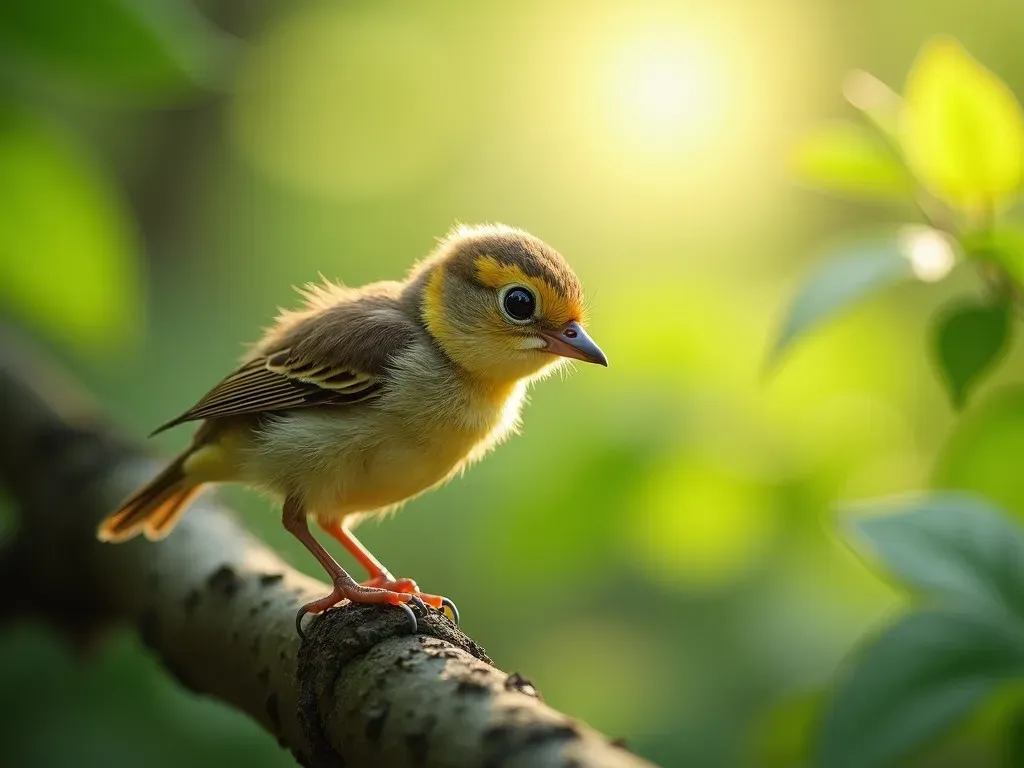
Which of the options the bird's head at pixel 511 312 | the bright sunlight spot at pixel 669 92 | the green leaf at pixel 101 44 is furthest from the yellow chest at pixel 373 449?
the bright sunlight spot at pixel 669 92

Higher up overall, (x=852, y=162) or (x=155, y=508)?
(x=852, y=162)

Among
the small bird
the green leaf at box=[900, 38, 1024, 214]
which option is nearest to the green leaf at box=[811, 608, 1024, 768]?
the green leaf at box=[900, 38, 1024, 214]

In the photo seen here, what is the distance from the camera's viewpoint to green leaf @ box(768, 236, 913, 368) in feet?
7.75

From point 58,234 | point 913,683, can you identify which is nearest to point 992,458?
point 913,683

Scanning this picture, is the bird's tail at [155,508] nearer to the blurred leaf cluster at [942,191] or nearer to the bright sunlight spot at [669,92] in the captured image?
the blurred leaf cluster at [942,191]

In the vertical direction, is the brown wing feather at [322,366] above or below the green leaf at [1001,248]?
below

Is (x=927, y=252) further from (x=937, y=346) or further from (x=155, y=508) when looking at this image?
(x=155, y=508)

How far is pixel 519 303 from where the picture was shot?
145 inches

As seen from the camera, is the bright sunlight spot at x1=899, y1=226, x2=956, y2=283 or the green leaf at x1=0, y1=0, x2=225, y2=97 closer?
the bright sunlight spot at x1=899, y1=226, x2=956, y2=283

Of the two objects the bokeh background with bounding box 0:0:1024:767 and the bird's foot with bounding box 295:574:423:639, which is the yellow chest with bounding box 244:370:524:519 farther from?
the bird's foot with bounding box 295:574:423:639

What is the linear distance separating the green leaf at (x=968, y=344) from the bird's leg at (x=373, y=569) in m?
1.49

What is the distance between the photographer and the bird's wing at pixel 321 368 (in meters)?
3.60

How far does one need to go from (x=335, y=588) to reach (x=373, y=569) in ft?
2.84

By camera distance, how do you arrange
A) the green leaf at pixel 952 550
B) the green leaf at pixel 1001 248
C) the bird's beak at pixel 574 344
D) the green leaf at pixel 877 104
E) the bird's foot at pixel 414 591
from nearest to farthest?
the green leaf at pixel 952 550 → the green leaf at pixel 1001 248 → the green leaf at pixel 877 104 → the bird's foot at pixel 414 591 → the bird's beak at pixel 574 344
